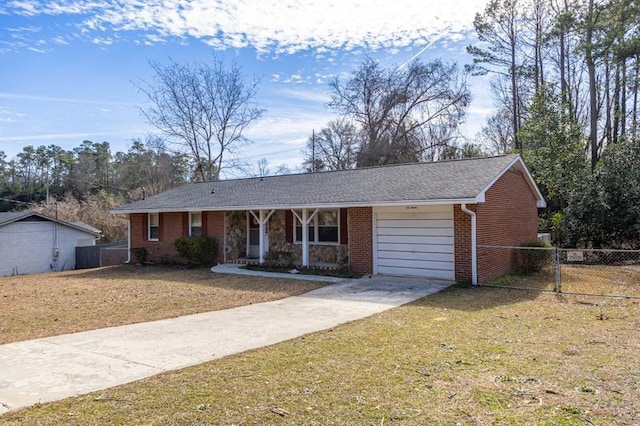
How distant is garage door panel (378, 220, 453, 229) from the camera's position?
12.2 m

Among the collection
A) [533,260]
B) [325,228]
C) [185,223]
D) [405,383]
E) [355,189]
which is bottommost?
[405,383]

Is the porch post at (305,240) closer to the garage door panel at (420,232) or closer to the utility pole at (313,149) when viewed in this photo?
the garage door panel at (420,232)

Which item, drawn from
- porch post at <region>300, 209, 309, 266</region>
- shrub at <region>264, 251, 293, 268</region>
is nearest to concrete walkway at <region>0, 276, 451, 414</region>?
porch post at <region>300, 209, 309, 266</region>

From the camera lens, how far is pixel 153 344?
6414 mm

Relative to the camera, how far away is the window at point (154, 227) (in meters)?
19.5

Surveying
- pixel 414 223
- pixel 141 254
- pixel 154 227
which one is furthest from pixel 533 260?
pixel 141 254

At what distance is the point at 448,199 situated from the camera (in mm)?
11281

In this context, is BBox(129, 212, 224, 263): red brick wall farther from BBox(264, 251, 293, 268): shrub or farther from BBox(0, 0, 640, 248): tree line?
BBox(0, 0, 640, 248): tree line

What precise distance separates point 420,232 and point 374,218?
1458mm

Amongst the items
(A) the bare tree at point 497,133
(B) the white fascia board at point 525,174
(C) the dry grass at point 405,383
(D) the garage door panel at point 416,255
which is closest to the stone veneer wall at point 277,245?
(D) the garage door panel at point 416,255

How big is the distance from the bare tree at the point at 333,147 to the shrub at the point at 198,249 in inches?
718

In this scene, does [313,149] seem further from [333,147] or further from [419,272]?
[419,272]

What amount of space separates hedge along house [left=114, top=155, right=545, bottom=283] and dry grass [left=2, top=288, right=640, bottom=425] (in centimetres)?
489

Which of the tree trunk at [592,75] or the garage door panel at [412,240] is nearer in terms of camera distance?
the garage door panel at [412,240]
